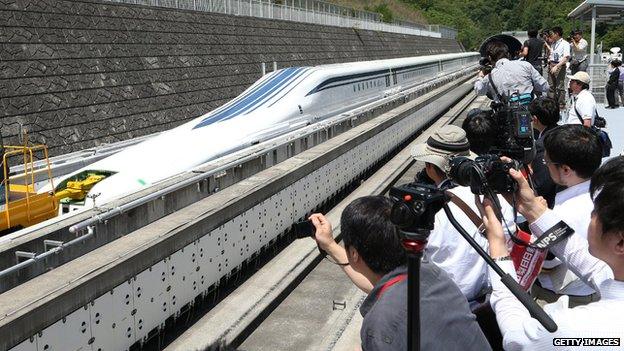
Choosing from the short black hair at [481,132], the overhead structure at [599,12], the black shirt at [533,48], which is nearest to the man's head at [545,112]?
the short black hair at [481,132]

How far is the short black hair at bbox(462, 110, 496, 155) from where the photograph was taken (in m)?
5.21

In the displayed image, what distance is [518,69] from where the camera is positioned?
844cm

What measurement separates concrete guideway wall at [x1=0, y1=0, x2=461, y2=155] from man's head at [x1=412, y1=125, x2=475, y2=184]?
12720 mm

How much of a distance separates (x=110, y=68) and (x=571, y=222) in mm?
17530

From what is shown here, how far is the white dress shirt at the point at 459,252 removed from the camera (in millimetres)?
3879

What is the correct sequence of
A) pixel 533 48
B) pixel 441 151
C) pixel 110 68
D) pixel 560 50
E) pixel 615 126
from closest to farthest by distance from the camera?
pixel 441 151
pixel 533 48
pixel 560 50
pixel 615 126
pixel 110 68

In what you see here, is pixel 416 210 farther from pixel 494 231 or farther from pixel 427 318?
pixel 494 231

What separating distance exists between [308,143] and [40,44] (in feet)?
25.8

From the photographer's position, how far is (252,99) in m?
17.5

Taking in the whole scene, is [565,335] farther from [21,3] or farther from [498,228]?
[21,3]

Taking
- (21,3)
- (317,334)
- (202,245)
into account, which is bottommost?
(317,334)

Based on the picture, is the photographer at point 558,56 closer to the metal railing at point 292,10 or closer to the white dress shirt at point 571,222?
the white dress shirt at point 571,222

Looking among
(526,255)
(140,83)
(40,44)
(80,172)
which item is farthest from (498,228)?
(140,83)

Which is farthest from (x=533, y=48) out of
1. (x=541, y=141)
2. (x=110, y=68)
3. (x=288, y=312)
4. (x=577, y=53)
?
(x=110, y=68)
